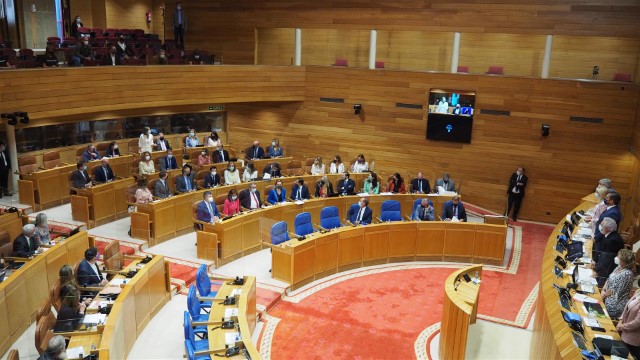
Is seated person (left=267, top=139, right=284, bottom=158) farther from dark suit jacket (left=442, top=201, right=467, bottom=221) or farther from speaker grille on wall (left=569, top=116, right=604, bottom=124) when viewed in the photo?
speaker grille on wall (left=569, top=116, right=604, bottom=124)

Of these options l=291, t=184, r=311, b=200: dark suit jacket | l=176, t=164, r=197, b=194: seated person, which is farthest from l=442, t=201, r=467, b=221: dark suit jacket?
l=176, t=164, r=197, b=194: seated person

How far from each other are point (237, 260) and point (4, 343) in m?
4.44

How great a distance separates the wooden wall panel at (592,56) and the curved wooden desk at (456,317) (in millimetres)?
9567

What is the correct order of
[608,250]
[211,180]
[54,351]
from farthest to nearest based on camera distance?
[211,180] < [608,250] < [54,351]

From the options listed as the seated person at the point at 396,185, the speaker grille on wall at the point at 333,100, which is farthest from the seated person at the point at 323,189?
the speaker grille on wall at the point at 333,100

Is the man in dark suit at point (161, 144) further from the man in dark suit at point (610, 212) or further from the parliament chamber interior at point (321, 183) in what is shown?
the man in dark suit at point (610, 212)

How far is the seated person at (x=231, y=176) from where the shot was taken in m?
13.0

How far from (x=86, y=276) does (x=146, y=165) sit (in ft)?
17.8

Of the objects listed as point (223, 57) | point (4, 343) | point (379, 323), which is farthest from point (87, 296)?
point (223, 57)

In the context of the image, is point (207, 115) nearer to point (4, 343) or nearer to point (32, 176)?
point (32, 176)

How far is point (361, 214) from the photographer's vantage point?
11.2 meters

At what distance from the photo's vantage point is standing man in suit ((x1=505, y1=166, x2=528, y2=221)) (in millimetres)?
14172

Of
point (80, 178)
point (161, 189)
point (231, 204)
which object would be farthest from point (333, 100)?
point (80, 178)

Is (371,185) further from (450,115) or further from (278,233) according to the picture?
(278,233)
